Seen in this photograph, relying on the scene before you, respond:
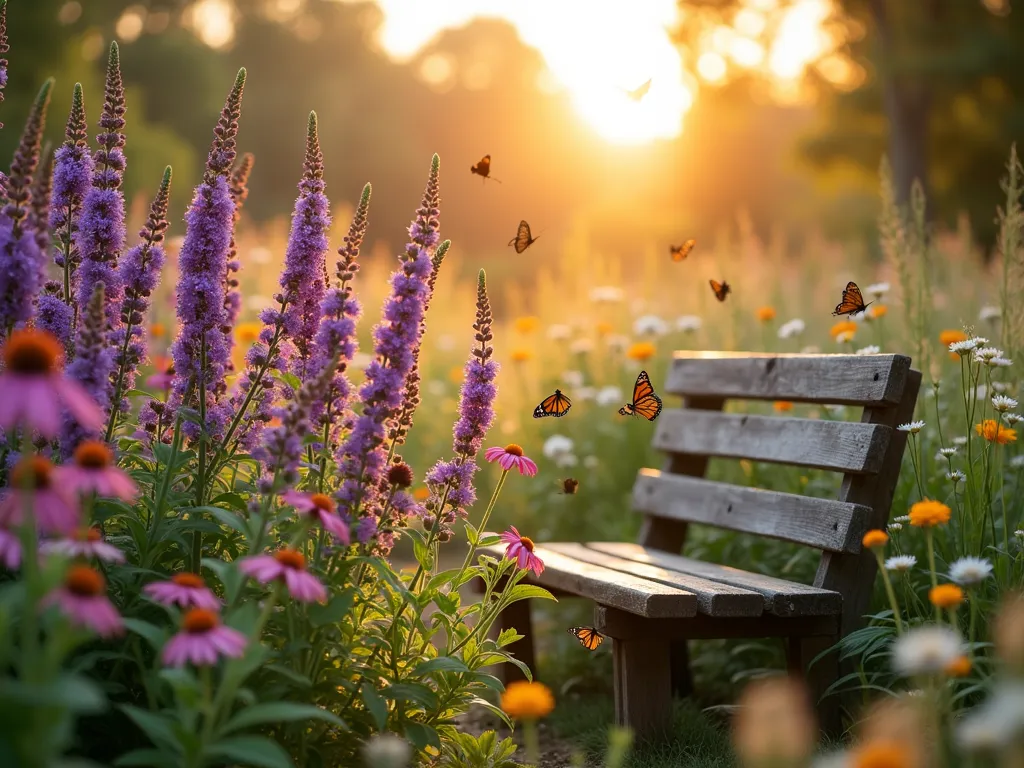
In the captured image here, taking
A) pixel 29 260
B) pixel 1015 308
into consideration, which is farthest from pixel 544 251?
pixel 29 260

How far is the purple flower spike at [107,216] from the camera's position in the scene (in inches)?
99.3

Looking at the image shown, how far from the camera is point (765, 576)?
131 inches

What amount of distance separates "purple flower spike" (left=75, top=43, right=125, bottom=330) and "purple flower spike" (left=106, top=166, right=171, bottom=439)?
0.12 ft

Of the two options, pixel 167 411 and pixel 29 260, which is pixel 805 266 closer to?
pixel 167 411

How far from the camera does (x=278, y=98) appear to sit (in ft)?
110

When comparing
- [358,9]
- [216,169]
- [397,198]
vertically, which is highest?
[358,9]

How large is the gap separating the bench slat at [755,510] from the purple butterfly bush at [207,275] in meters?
1.86

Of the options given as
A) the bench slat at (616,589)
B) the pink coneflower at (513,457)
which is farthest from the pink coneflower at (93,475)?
the bench slat at (616,589)

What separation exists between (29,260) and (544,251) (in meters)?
24.9

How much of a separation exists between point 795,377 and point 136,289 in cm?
225

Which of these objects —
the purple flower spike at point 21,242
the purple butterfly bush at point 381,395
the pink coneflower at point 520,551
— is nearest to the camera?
the purple flower spike at point 21,242

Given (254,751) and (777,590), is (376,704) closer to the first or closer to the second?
(254,751)

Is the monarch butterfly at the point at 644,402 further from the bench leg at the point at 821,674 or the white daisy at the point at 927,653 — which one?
the white daisy at the point at 927,653

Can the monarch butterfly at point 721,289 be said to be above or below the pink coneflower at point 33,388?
above
